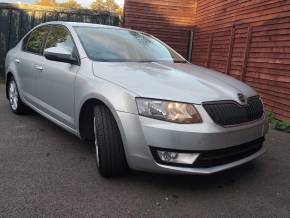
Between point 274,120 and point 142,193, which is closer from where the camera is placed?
point 142,193

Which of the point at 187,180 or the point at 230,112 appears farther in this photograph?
the point at 187,180

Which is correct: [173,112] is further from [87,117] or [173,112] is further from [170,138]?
[87,117]

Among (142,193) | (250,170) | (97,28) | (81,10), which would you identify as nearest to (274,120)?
(250,170)

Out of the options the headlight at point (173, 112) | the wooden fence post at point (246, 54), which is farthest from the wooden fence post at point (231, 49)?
the headlight at point (173, 112)

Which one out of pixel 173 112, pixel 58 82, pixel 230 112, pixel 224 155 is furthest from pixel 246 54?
pixel 173 112

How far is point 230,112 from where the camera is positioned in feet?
11.4

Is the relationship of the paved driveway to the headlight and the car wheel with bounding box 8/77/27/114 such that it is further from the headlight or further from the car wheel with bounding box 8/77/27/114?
the car wheel with bounding box 8/77/27/114

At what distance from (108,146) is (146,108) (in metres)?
0.55

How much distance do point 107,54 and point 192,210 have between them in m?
2.03

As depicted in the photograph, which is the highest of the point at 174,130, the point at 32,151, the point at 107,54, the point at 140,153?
the point at 107,54

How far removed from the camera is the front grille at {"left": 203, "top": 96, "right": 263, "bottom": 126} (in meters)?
3.38

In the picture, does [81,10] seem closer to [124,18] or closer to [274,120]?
[124,18]

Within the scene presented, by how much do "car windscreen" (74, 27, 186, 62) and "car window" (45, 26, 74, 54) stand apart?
0.50 feet

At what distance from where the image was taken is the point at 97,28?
4.96 metres
